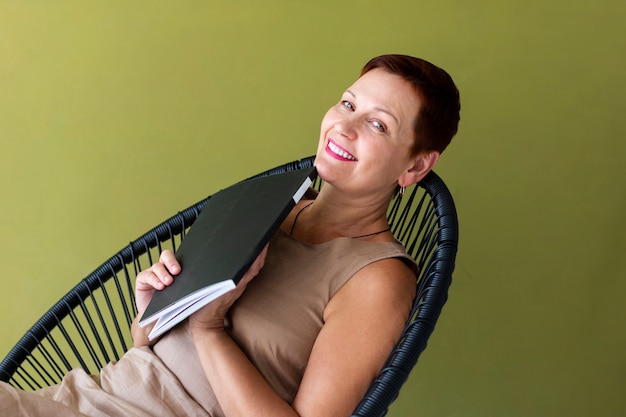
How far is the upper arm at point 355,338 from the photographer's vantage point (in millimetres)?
1171

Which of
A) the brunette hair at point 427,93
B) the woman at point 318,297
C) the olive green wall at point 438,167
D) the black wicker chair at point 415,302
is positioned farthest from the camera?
the olive green wall at point 438,167

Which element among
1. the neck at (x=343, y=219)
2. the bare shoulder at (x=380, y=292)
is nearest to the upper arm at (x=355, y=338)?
the bare shoulder at (x=380, y=292)

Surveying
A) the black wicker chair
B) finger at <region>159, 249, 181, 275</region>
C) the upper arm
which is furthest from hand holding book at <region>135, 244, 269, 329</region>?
the black wicker chair

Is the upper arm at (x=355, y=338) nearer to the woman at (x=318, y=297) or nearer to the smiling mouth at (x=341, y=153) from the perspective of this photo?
the woman at (x=318, y=297)

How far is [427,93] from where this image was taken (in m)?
1.35

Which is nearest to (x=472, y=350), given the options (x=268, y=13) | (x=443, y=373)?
(x=443, y=373)

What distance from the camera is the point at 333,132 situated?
4.45 ft

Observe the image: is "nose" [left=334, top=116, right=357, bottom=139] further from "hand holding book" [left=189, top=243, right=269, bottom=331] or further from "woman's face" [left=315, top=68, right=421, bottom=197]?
"hand holding book" [left=189, top=243, right=269, bottom=331]

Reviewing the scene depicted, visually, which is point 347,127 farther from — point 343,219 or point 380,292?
point 380,292

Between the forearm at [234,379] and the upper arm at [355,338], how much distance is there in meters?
0.05

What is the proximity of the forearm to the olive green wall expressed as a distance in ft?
2.70

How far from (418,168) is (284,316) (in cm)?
37

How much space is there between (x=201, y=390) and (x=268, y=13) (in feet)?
3.47

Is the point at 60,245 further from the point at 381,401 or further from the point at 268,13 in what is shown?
the point at 381,401
